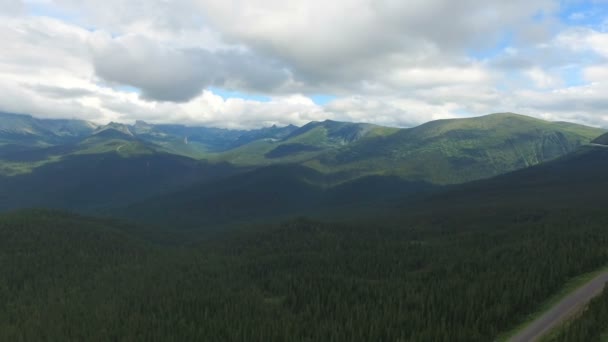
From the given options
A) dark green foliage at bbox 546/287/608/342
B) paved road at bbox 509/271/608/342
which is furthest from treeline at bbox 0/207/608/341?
dark green foliage at bbox 546/287/608/342

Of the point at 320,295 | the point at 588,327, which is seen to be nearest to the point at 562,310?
the point at 588,327

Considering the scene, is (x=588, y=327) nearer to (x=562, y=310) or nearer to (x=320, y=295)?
(x=562, y=310)

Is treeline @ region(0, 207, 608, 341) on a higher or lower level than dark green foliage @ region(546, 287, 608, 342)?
lower

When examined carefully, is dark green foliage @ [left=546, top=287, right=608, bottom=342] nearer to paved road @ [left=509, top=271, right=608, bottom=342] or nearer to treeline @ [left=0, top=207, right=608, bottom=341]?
paved road @ [left=509, top=271, right=608, bottom=342]

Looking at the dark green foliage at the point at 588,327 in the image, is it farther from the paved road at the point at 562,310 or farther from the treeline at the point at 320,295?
the treeline at the point at 320,295

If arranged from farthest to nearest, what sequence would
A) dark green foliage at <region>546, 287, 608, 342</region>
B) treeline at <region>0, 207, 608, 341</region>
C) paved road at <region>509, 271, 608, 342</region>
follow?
treeline at <region>0, 207, 608, 341</region> < paved road at <region>509, 271, 608, 342</region> < dark green foliage at <region>546, 287, 608, 342</region>

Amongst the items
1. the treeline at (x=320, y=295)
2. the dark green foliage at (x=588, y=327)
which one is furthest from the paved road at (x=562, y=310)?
the treeline at (x=320, y=295)

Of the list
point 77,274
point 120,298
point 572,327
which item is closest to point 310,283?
point 120,298
